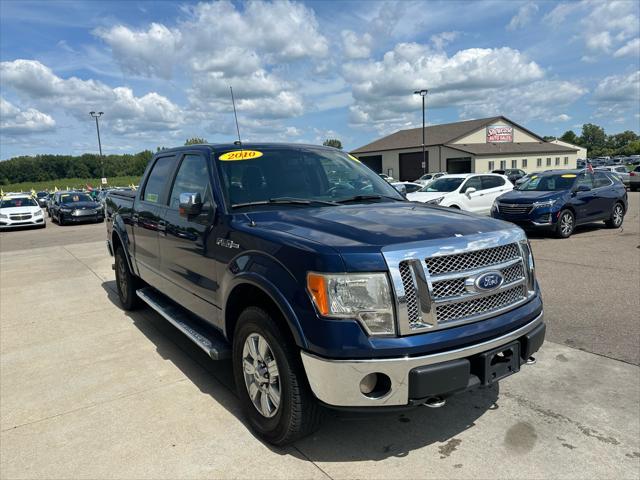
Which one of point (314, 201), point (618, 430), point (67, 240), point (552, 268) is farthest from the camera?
point (67, 240)

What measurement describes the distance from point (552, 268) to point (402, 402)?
653cm

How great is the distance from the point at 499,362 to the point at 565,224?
33.0 feet

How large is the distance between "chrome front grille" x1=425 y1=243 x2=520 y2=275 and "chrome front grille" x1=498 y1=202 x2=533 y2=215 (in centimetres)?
944

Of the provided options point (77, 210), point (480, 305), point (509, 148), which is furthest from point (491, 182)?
point (509, 148)

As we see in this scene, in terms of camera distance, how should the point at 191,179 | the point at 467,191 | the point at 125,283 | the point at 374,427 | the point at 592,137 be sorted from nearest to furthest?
the point at 374,427 → the point at 191,179 → the point at 125,283 → the point at 467,191 → the point at 592,137

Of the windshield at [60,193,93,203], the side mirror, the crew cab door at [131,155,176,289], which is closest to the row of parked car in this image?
the crew cab door at [131,155,176,289]

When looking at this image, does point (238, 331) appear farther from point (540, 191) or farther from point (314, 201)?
point (540, 191)

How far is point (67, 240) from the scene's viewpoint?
50.0ft

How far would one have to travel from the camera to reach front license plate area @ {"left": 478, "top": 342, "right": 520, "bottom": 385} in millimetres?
2621

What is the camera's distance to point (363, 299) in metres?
2.44

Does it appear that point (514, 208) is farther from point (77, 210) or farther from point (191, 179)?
point (77, 210)

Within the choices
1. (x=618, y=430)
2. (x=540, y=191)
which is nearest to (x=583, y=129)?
(x=540, y=191)

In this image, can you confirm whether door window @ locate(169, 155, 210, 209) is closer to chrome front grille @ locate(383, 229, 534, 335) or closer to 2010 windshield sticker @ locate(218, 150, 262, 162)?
2010 windshield sticker @ locate(218, 150, 262, 162)

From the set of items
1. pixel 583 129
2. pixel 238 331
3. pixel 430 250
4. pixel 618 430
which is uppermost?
pixel 583 129
